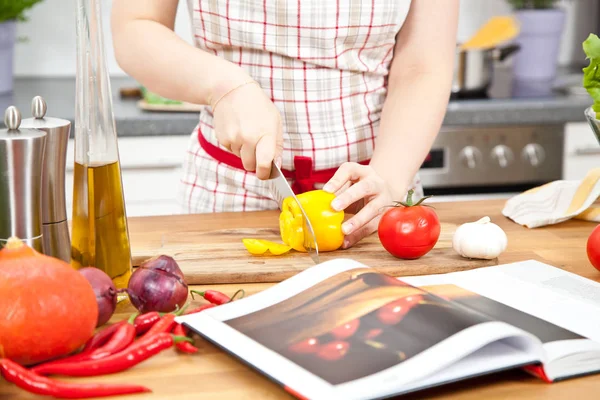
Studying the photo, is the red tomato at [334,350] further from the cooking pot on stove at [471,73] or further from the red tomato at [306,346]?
the cooking pot on stove at [471,73]

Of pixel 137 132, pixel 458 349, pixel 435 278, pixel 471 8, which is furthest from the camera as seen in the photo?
pixel 471 8

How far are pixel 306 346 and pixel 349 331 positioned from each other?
4cm

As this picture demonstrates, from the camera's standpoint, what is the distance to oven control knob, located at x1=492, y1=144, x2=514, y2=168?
2.38 meters

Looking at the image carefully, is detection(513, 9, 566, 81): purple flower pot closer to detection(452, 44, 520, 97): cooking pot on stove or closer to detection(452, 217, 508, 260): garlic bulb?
detection(452, 44, 520, 97): cooking pot on stove

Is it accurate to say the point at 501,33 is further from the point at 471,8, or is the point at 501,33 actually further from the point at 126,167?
the point at 126,167

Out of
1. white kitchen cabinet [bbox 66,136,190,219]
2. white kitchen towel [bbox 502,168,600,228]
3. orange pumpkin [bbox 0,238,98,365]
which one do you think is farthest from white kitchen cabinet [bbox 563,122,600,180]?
orange pumpkin [bbox 0,238,98,365]

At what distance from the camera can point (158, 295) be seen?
0.88m

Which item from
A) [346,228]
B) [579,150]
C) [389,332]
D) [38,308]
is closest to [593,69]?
[346,228]

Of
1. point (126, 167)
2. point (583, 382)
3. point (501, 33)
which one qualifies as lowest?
point (126, 167)

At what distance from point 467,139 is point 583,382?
1.67 m

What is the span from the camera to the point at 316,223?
116 centimetres

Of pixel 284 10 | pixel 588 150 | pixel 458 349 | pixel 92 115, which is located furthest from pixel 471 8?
pixel 458 349

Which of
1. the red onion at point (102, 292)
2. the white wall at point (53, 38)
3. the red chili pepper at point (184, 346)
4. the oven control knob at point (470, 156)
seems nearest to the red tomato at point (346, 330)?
the red chili pepper at point (184, 346)

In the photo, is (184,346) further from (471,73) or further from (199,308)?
(471,73)
